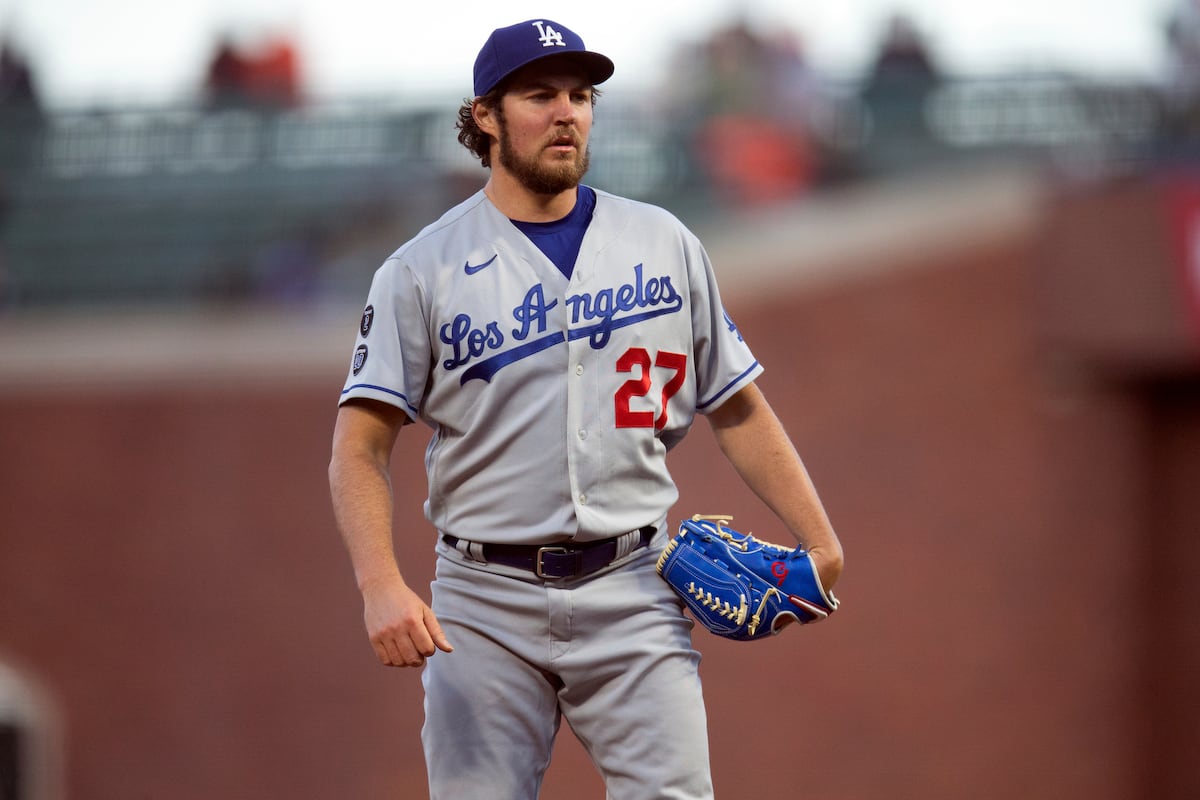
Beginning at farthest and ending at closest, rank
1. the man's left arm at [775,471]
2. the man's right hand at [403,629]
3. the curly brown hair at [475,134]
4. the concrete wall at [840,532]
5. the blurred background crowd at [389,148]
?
the blurred background crowd at [389,148] → the concrete wall at [840,532] → the curly brown hair at [475,134] → the man's left arm at [775,471] → the man's right hand at [403,629]

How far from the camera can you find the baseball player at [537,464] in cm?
288

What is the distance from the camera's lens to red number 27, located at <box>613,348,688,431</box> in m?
2.94

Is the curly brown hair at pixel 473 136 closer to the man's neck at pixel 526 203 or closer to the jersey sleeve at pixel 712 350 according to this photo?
the man's neck at pixel 526 203

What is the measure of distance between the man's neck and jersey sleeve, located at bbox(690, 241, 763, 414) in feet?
0.97

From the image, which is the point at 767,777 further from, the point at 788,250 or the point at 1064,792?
the point at 788,250

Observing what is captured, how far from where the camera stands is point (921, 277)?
8336mm

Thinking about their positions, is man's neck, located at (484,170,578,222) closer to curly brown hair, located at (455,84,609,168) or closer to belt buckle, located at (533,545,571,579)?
curly brown hair, located at (455,84,609,168)

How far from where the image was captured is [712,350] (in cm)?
311

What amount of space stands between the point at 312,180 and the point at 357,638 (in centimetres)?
274

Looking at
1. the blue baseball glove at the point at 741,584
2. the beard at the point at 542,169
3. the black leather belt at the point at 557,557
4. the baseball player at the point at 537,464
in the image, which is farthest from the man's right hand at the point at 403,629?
the beard at the point at 542,169

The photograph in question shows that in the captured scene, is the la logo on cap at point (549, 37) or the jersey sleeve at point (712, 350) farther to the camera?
the jersey sleeve at point (712, 350)

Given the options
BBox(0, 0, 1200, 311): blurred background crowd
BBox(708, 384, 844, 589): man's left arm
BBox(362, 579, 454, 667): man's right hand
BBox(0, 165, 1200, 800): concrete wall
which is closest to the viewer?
BBox(362, 579, 454, 667): man's right hand

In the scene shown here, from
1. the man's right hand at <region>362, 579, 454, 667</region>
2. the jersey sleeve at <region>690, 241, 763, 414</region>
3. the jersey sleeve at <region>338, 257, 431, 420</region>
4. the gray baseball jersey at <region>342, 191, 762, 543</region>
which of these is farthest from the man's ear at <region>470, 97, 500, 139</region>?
the man's right hand at <region>362, 579, 454, 667</region>

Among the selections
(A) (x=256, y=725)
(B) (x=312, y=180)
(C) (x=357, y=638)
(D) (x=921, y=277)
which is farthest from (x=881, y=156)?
(A) (x=256, y=725)
